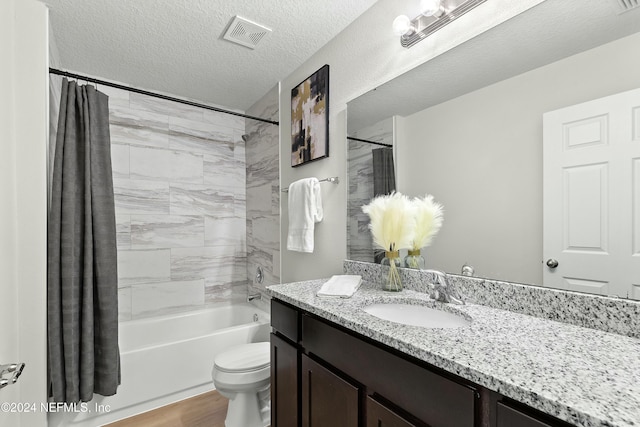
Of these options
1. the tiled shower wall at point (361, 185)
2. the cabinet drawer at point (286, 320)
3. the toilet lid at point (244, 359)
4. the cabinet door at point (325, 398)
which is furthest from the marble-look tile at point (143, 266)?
the cabinet door at point (325, 398)

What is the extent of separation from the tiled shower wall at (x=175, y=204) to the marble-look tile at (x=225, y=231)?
0.03ft

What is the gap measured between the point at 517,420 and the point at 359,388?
0.45 m

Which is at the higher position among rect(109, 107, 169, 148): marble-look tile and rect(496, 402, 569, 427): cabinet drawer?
rect(109, 107, 169, 148): marble-look tile

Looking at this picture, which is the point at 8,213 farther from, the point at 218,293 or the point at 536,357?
the point at 536,357

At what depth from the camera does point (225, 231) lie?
302 cm

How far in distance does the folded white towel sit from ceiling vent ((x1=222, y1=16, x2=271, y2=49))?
5.16ft

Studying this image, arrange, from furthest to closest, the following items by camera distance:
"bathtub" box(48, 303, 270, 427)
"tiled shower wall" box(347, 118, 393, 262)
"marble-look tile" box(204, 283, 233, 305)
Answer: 1. "marble-look tile" box(204, 283, 233, 305)
2. "bathtub" box(48, 303, 270, 427)
3. "tiled shower wall" box(347, 118, 393, 262)

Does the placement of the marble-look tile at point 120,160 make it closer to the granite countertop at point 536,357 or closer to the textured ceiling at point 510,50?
the textured ceiling at point 510,50

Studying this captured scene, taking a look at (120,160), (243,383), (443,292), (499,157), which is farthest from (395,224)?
(120,160)

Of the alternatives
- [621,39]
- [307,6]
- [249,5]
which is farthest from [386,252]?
[249,5]

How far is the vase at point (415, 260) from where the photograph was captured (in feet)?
4.30

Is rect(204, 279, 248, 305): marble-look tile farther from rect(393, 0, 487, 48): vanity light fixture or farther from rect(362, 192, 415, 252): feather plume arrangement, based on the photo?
rect(393, 0, 487, 48): vanity light fixture

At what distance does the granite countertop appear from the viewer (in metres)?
0.48

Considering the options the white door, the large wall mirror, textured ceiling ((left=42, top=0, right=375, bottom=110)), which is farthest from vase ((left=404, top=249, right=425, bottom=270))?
textured ceiling ((left=42, top=0, right=375, bottom=110))
